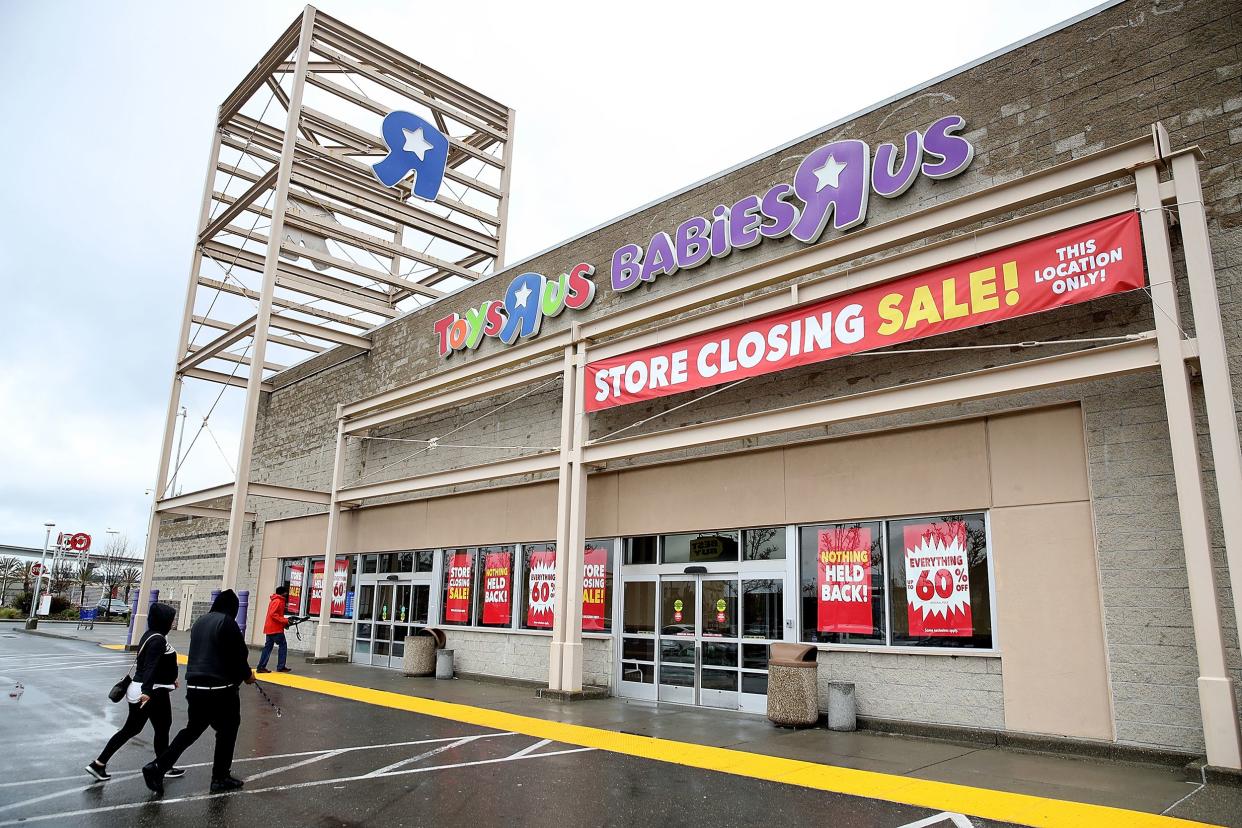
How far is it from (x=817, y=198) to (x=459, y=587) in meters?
11.2

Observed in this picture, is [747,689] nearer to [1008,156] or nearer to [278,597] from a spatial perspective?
[1008,156]

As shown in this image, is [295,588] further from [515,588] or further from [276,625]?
[515,588]

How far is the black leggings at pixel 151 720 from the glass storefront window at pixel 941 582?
8816mm

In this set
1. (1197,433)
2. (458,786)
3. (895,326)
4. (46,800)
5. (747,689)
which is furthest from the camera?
(747,689)

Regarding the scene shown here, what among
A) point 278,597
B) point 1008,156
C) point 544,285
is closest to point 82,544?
point 278,597

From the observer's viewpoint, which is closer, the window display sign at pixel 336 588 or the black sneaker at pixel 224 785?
the black sneaker at pixel 224 785

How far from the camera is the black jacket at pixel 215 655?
7516mm

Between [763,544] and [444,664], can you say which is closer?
[763,544]

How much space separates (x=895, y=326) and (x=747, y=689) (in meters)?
5.98

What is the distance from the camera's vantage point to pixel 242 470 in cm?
2194

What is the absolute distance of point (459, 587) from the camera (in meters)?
18.7

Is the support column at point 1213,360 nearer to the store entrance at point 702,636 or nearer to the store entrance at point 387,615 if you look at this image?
the store entrance at point 702,636

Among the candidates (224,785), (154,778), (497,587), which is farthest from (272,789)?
(497,587)

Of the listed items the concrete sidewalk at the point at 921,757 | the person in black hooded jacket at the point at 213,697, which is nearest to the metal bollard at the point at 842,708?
the concrete sidewalk at the point at 921,757
